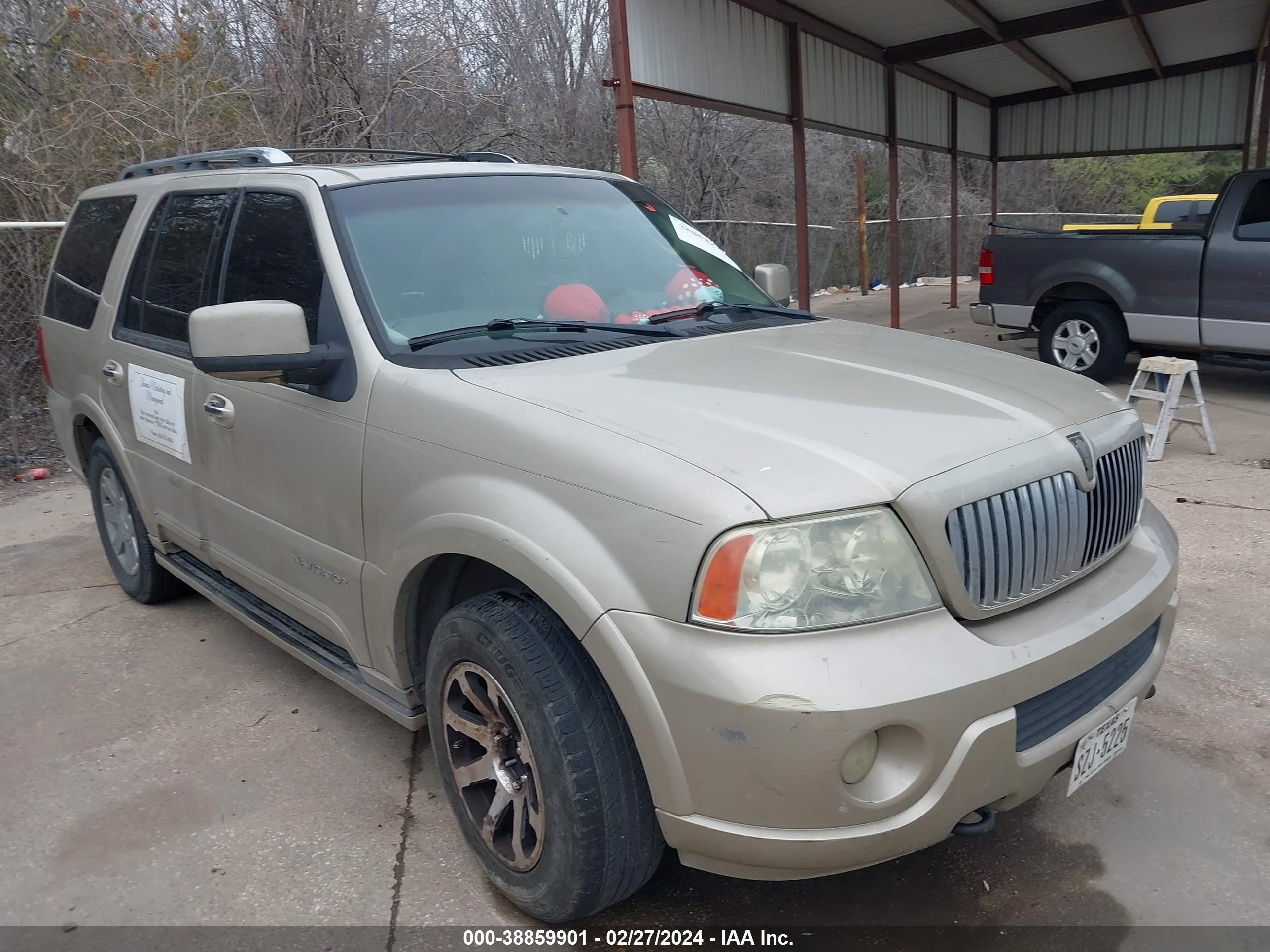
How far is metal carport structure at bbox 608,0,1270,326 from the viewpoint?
28.3 ft

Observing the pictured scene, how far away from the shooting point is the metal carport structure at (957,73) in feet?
28.3

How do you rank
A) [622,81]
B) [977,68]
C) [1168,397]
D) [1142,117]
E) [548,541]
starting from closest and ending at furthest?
1. [548,541]
2. [1168,397]
3. [622,81]
4. [977,68]
5. [1142,117]

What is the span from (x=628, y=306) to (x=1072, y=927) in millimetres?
2137

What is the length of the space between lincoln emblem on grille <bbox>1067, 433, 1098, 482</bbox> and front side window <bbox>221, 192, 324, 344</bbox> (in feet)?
6.92

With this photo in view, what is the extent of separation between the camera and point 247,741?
351cm

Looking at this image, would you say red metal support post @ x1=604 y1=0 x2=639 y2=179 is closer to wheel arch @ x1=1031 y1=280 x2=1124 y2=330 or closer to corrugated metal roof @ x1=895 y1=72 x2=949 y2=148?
wheel arch @ x1=1031 y1=280 x2=1124 y2=330

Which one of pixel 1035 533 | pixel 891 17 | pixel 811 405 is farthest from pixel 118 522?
pixel 891 17

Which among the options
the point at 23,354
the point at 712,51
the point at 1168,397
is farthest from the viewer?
the point at 712,51

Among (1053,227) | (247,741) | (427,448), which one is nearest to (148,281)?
(247,741)

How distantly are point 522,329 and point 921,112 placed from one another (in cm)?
1353

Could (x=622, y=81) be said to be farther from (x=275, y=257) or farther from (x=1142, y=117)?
(x=1142, y=117)

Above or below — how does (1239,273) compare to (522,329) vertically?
below

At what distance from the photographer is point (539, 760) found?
2.24m

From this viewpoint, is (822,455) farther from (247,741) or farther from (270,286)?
(247,741)
